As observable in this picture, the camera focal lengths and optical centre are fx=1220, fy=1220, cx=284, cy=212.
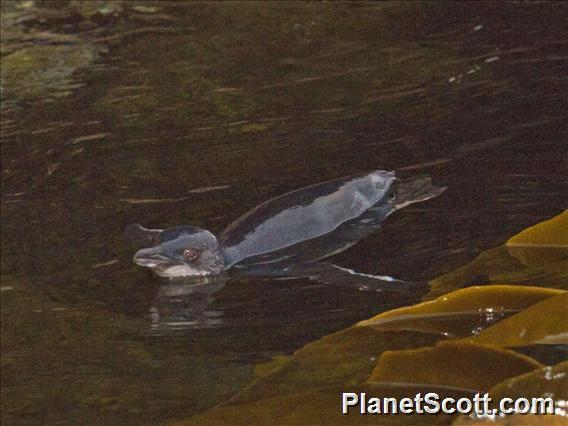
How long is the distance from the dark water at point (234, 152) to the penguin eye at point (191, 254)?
0.17 metres

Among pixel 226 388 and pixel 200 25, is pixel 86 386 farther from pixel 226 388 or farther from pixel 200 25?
pixel 200 25

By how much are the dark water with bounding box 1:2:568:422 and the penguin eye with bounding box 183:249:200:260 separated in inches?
6.5

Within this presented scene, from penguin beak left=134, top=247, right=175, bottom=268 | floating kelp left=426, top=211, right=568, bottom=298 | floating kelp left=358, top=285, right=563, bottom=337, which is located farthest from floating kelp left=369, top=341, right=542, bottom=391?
penguin beak left=134, top=247, right=175, bottom=268

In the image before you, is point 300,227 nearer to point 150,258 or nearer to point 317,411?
point 150,258

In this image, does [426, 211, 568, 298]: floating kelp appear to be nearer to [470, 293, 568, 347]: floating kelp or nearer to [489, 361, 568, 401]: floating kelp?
[470, 293, 568, 347]: floating kelp

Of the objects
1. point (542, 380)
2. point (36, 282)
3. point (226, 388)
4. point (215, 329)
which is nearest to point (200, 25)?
point (36, 282)

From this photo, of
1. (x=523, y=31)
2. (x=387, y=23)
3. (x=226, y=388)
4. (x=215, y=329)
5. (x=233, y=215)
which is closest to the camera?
(x=226, y=388)

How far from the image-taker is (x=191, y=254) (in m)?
4.47

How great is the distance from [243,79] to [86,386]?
3.42 m

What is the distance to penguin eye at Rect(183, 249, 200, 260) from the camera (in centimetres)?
446

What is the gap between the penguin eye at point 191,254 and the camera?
4.46 m

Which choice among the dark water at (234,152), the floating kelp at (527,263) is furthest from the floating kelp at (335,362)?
the floating kelp at (527,263)

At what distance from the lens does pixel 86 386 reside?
3.65m

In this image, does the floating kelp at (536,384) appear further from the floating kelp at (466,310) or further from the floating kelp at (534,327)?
the floating kelp at (466,310)
